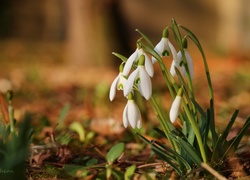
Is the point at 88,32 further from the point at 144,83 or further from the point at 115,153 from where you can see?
the point at 144,83

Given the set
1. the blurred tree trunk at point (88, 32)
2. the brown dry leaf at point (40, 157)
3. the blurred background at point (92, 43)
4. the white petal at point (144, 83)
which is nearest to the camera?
the white petal at point (144, 83)

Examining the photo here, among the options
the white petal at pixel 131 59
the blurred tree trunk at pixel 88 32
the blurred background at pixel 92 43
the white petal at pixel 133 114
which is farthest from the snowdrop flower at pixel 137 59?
the blurred tree trunk at pixel 88 32

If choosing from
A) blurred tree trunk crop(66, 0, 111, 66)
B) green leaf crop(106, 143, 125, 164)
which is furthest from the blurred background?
green leaf crop(106, 143, 125, 164)

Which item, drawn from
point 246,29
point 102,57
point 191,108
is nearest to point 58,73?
point 102,57

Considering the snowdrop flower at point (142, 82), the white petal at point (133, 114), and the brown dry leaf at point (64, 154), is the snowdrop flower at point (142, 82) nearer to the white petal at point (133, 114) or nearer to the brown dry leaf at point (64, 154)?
the white petal at point (133, 114)

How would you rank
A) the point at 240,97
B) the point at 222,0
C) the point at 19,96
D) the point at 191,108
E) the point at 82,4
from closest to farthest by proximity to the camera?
1. the point at 191,108
2. the point at 240,97
3. the point at 19,96
4. the point at 82,4
5. the point at 222,0

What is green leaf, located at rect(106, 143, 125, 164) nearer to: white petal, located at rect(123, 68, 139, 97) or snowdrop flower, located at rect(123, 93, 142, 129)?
snowdrop flower, located at rect(123, 93, 142, 129)

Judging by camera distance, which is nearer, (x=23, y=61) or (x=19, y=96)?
(x=19, y=96)

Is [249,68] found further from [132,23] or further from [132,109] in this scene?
[132,109]
